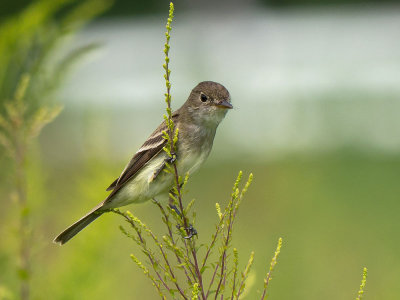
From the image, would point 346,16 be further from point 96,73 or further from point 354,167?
point 354,167

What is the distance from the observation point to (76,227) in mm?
3877

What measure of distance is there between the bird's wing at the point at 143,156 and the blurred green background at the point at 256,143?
0.47m

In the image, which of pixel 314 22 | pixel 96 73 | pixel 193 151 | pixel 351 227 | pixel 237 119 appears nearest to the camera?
pixel 193 151

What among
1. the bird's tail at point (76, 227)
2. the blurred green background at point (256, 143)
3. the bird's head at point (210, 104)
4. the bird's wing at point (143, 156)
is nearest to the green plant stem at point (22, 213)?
the blurred green background at point (256, 143)

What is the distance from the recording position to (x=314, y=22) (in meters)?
18.3

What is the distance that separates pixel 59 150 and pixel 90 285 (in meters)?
8.90

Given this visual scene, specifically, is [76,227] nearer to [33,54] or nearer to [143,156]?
[143,156]

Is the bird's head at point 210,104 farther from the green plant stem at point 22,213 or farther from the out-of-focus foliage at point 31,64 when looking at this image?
the green plant stem at point 22,213

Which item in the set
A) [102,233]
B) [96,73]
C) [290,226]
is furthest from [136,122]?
[102,233]

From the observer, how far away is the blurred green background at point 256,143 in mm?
4961

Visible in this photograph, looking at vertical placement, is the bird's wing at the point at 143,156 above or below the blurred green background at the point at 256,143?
below

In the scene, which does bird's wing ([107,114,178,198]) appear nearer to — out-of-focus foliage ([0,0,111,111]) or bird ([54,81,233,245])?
bird ([54,81,233,245])

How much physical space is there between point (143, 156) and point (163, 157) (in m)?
0.13

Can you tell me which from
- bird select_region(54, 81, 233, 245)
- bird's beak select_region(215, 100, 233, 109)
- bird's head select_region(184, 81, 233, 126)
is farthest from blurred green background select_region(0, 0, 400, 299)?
bird's beak select_region(215, 100, 233, 109)
